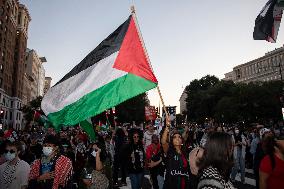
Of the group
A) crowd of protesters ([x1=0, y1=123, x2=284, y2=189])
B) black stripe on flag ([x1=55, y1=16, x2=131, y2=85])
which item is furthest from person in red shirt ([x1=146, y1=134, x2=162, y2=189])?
black stripe on flag ([x1=55, y1=16, x2=131, y2=85])

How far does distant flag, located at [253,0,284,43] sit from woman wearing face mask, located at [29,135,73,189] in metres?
5.55

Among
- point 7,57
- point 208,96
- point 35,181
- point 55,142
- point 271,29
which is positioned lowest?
point 35,181

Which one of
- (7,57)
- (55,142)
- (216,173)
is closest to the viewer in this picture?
(216,173)

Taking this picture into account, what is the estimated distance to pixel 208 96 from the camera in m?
79.3

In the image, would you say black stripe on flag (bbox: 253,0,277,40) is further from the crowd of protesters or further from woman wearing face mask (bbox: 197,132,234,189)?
woman wearing face mask (bbox: 197,132,234,189)

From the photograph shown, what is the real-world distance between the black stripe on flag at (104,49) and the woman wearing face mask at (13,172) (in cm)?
180

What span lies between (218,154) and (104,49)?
4.22 metres

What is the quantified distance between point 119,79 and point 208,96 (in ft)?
245

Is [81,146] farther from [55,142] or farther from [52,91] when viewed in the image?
[55,142]

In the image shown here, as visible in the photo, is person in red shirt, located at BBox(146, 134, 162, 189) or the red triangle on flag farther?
person in red shirt, located at BBox(146, 134, 162, 189)

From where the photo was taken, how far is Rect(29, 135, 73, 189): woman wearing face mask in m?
4.80

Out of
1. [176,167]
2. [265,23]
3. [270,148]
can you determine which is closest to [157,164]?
[176,167]

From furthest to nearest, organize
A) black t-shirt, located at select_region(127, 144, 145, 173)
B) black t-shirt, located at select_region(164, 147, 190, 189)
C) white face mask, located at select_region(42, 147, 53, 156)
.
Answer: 1. black t-shirt, located at select_region(127, 144, 145, 173)
2. black t-shirt, located at select_region(164, 147, 190, 189)
3. white face mask, located at select_region(42, 147, 53, 156)

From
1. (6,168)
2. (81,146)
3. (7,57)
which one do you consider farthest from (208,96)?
(6,168)
